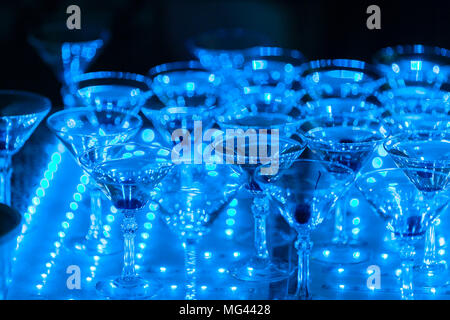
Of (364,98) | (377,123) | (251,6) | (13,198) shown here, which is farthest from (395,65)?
(13,198)

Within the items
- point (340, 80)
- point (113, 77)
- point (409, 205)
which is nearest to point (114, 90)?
point (113, 77)

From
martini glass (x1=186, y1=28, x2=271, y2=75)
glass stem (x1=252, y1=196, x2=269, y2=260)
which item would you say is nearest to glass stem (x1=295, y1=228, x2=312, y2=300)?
glass stem (x1=252, y1=196, x2=269, y2=260)

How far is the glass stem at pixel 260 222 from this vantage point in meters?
1.33

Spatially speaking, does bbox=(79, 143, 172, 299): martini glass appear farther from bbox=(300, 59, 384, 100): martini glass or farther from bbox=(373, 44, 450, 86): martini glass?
bbox=(373, 44, 450, 86): martini glass

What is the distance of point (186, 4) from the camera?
253 centimetres

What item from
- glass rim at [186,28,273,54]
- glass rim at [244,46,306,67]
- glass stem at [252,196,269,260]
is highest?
glass rim at [186,28,273,54]

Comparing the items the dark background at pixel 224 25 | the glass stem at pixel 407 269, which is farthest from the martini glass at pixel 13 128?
the dark background at pixel 224 25

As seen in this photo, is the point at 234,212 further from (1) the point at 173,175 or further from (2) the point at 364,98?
(2) the point at 364,98

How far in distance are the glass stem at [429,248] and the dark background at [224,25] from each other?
128 cm

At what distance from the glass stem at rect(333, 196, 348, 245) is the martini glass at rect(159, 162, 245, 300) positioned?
0.21 meters

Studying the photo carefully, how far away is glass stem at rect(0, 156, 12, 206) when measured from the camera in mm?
1459

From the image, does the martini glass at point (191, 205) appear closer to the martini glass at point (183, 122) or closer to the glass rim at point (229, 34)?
the martini glass at point (183, 122)

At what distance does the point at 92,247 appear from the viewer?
4.46ft
